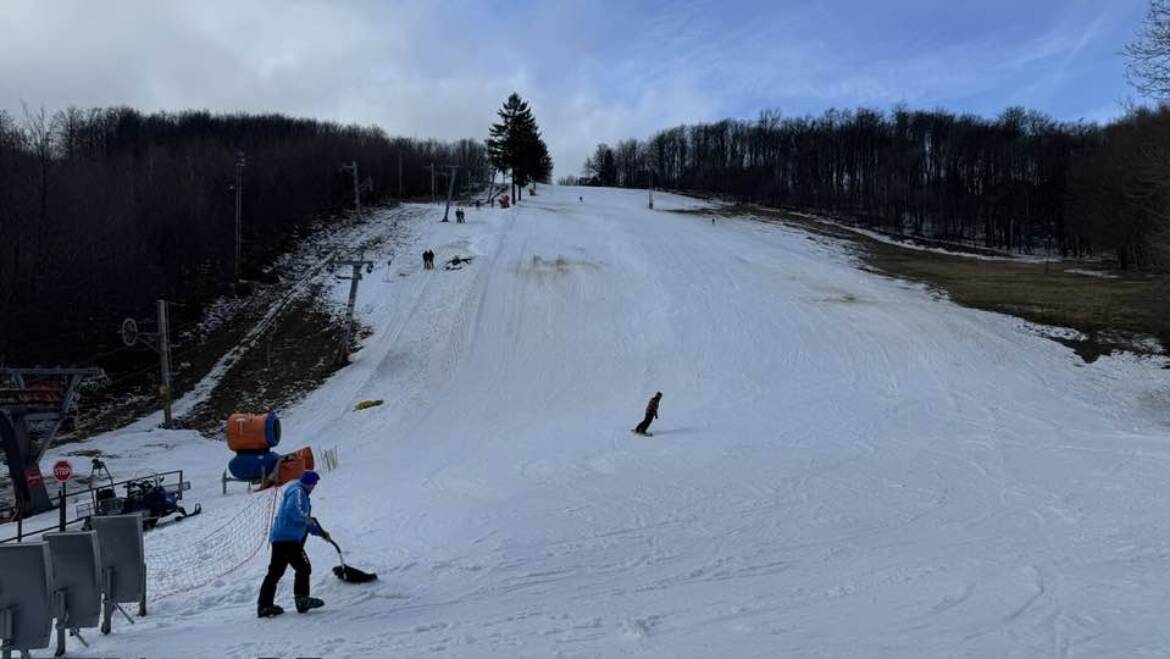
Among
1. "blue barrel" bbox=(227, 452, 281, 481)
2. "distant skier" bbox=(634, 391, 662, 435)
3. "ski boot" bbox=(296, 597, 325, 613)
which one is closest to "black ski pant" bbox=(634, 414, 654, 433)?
"distant skier" bbox=(634, 391, 662, 435)

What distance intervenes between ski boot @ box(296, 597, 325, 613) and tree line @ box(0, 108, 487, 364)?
30481mm

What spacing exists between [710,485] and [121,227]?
3770 cm

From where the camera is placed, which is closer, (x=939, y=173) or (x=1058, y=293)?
(x=1058, y=293)

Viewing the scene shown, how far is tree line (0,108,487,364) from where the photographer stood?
32094mm

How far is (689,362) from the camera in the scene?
3152cm

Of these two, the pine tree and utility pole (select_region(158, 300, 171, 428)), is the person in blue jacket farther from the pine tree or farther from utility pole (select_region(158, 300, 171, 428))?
the pine tree

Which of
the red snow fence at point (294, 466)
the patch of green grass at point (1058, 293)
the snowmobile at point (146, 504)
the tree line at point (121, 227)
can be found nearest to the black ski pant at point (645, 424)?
the red snow fence at point (294, 466)

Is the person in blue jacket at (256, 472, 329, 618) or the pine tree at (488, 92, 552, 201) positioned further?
the pine tree at (488, 92, 552, 201)

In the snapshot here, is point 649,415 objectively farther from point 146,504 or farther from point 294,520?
point 294,520

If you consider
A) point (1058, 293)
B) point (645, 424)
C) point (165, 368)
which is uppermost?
point (1058, 293)

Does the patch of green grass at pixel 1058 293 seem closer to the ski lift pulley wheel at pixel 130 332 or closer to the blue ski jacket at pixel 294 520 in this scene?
the blue ski jacket at pixel 294 520

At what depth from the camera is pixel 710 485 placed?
1532cm

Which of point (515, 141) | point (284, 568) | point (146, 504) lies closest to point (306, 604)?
point (284, 568)

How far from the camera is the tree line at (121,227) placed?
3209cm
